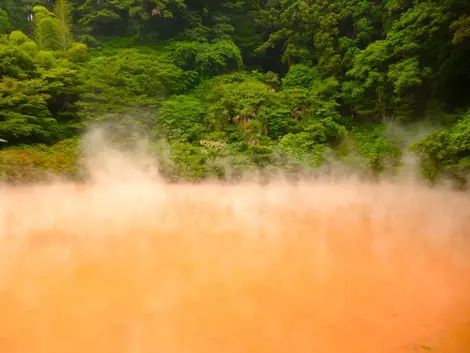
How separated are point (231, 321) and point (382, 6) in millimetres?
14400

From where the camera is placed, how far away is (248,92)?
40.8ft

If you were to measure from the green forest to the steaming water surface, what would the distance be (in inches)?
137

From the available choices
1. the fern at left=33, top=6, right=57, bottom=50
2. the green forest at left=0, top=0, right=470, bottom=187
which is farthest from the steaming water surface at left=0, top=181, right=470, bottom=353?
the fern at left=33, top=6, right=57, bottom=50

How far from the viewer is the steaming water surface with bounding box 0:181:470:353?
2732 mm

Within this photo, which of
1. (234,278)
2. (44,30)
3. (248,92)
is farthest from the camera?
(44,30)

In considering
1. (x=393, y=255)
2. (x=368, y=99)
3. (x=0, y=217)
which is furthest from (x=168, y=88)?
(x=393, y=255)

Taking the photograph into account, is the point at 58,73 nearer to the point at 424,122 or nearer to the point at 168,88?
the point at 168,88

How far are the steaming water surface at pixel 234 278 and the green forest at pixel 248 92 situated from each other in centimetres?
348

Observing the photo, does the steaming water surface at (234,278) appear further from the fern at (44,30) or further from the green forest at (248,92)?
the fern at (44,30)

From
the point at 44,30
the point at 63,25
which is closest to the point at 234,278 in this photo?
the point at 44,30

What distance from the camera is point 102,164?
10.8m

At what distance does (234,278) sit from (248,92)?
957cm

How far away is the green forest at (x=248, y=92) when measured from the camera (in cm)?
1020

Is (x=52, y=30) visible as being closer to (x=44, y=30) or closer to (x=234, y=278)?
(x=44, y=30)
